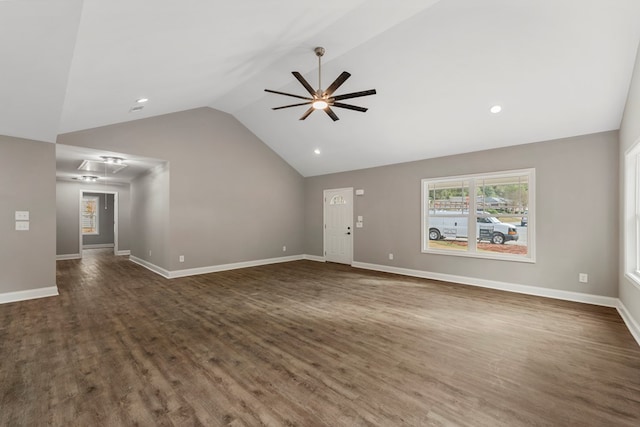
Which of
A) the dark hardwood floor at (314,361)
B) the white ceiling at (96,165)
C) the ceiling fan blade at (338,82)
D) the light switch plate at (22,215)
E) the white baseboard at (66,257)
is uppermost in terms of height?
the ceiling fan blade at (338,82)

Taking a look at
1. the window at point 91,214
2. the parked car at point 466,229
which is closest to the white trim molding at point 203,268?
the parked car at point 466,229

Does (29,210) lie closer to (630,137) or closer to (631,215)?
(630,137)

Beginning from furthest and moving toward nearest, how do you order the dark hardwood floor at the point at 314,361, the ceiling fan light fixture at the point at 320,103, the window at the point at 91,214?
the window at the point at 91,214, the ceiling fan light fixture at the point at 320,103, the dark hardwood floor at the point at 314,361

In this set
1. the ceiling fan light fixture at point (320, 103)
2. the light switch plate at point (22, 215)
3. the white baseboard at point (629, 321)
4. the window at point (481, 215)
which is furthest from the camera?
the window at point (481, 215)

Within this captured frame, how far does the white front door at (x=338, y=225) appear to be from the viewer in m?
7.51

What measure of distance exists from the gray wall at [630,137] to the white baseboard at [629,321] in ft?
0.17

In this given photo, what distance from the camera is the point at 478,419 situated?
5.97 ft

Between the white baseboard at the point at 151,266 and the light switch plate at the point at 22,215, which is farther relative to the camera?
the white baseboard at the point at 151,266

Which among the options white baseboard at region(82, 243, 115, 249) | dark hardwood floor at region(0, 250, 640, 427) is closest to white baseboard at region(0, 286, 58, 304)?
dark hardwood floor at region(0, 250, 640, 427)

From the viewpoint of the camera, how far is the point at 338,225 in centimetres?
776

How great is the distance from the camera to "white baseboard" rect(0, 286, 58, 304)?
165 inches

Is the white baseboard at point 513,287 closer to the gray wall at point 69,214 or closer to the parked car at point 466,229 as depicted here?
the parked car at point 466,229

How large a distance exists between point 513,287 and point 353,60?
178 inches

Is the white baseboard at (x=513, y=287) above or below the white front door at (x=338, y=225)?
below
